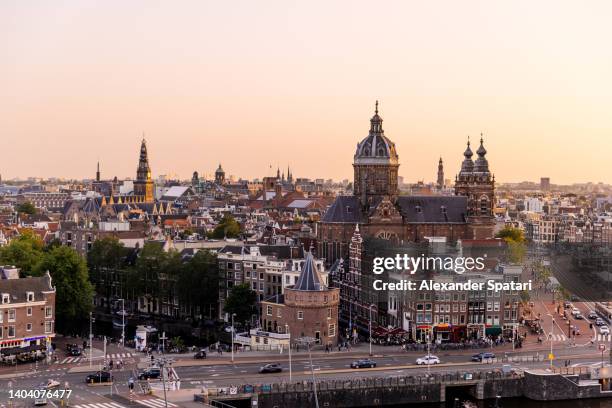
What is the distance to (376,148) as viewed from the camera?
128 meters

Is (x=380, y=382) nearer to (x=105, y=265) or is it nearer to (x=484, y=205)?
(x=105, y=265)

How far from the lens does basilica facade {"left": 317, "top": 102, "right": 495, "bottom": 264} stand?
12219 centimetres

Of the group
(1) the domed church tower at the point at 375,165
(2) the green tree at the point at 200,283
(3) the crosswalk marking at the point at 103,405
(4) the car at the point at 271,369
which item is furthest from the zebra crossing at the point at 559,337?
(3) the crosswalk marking at the point at 103,405

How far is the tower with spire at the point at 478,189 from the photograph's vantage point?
424 ft

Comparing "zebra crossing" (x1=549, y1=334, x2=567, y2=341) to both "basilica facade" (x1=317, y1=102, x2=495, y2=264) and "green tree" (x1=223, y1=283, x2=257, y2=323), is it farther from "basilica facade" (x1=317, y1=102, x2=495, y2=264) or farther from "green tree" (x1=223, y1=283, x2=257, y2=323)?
"green tree" (x1=223, y1=283, x2=257, y2=323)

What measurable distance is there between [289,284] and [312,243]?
26033 millimetres

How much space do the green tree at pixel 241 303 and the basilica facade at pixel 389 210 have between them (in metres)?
20.3

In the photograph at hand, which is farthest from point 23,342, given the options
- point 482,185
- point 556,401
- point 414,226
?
point 482,185

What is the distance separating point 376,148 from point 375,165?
2205 mm

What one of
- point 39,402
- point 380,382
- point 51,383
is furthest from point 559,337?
point 39,402

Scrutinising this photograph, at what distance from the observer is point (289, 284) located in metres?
101

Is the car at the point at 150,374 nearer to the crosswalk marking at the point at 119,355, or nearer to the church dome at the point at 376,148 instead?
the crosswalk marking at the point at 119,355

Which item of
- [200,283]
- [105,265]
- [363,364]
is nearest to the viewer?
[363,364]

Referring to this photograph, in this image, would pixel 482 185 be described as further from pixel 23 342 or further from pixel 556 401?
pixel 23 342
